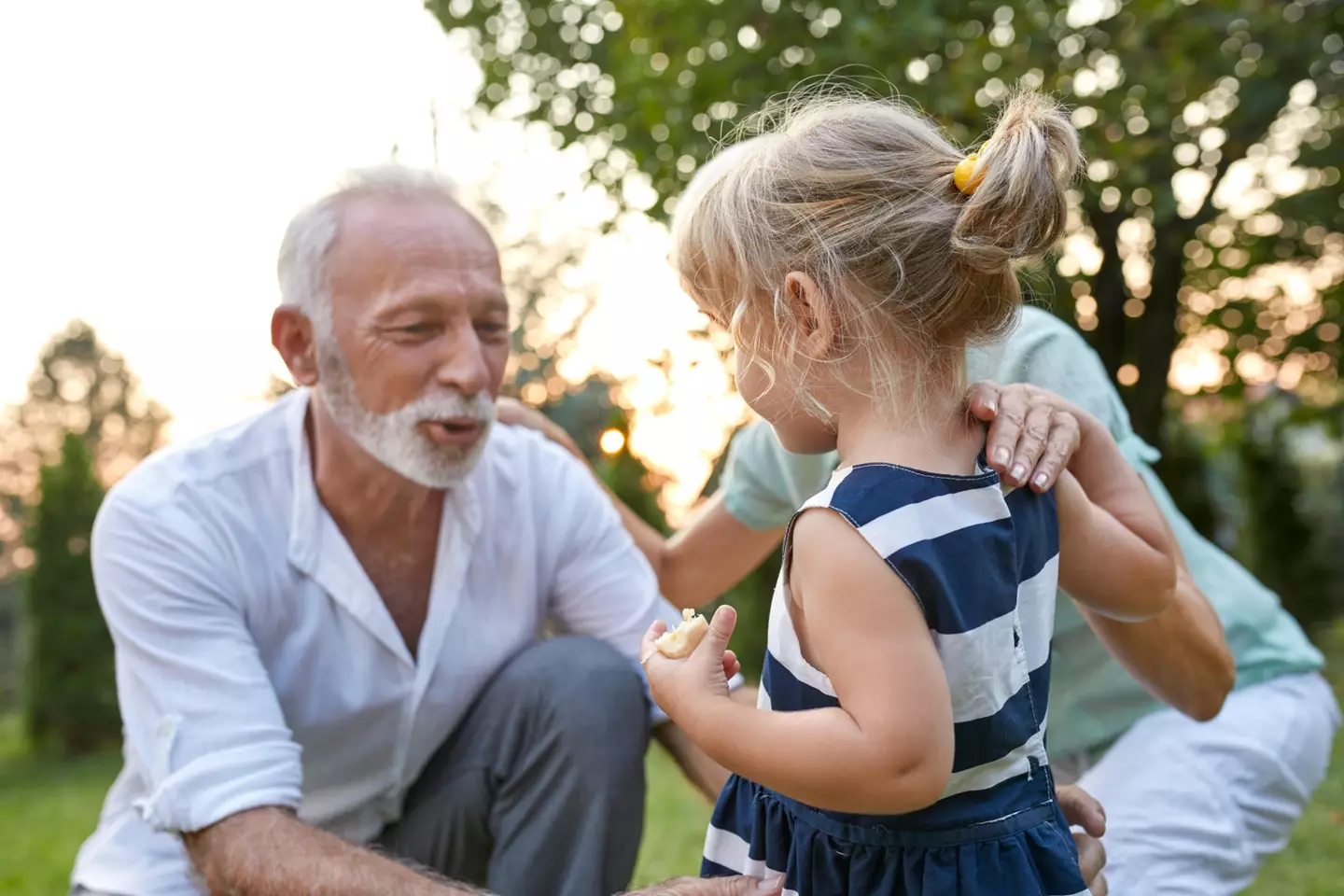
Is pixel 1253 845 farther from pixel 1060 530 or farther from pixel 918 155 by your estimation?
pixel 918 155

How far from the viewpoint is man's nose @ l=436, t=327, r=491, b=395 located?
2436mm

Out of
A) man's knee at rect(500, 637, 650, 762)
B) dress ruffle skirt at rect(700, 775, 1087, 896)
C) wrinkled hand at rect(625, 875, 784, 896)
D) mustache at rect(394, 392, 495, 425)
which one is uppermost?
mustache at rect(394, 392, 495, 425)

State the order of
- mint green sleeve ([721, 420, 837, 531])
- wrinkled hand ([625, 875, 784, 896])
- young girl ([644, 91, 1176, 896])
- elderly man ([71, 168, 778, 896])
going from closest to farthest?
young girl ([644, 91, 1176, 896])
wrinkled hand ([625, 875, 784, 896])
elderly man ([71, 168, 778, 896])
mint green sleeve ([721, 420, 837, 531])

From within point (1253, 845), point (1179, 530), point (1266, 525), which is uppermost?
point (1179, 530)

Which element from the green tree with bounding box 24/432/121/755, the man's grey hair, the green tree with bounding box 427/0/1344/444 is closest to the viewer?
the man's grey hair

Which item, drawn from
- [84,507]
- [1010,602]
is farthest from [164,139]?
[1010,602]

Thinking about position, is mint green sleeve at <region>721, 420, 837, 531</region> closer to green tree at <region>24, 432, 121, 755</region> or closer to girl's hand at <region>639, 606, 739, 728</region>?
girl's hand at <region>639, 606, 739, 728</region>

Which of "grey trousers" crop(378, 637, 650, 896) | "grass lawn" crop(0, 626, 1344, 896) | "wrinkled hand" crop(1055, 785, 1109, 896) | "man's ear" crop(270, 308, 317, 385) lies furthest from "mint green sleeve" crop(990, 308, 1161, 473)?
"grass lawn" crop(0, 626, 1344, 896)

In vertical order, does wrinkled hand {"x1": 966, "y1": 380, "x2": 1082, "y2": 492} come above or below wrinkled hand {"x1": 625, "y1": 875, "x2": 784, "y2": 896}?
above

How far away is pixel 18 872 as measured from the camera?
5.84m

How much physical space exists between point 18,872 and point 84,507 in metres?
5.01

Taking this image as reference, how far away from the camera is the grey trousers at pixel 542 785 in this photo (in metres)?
2.38

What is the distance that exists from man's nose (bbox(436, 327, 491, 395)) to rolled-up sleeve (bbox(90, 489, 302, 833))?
1.81 ft

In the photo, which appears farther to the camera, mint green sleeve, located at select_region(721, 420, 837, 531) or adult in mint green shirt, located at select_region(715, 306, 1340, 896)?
mint green sleeve, located at select_region(721, 420, 837, 531)
